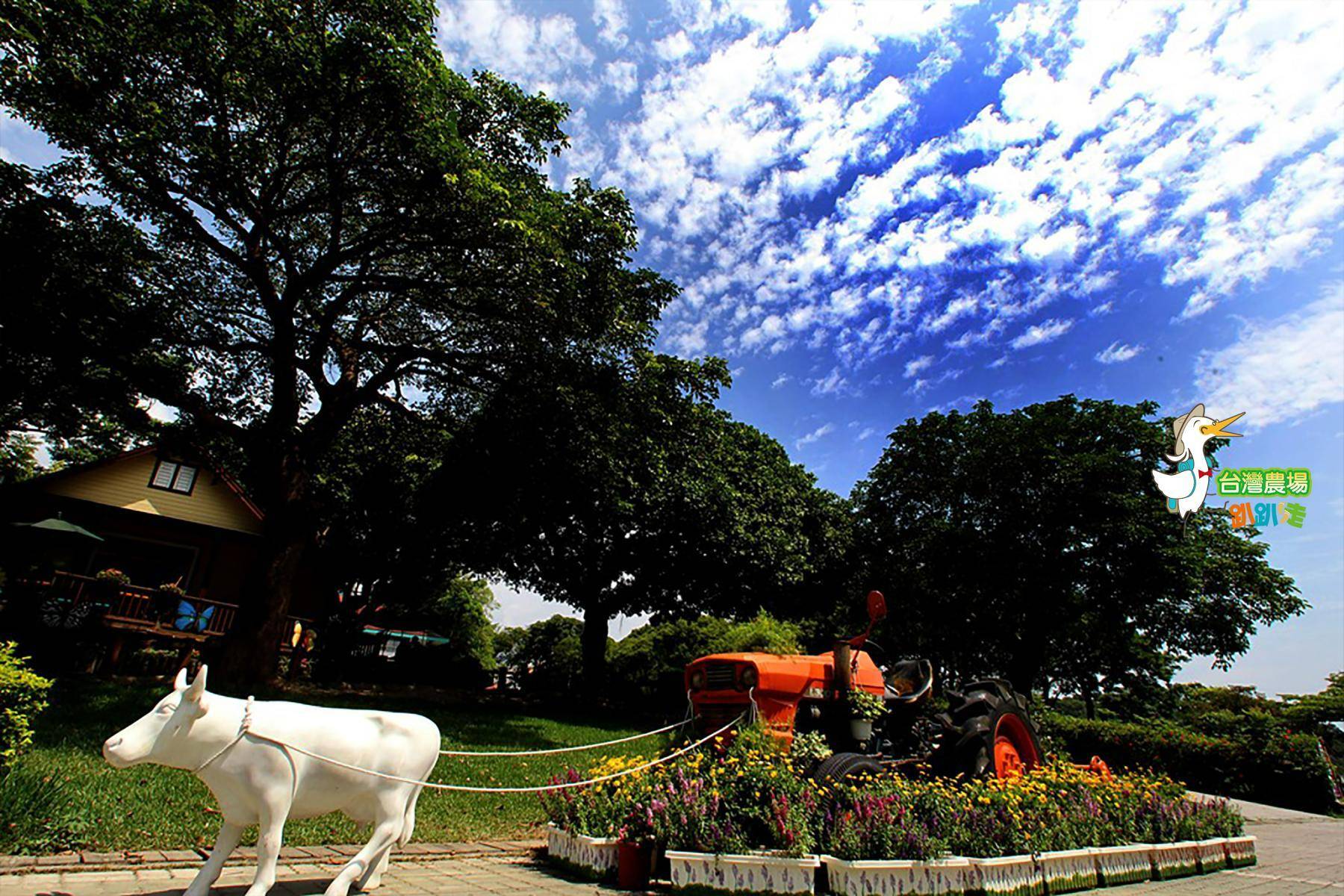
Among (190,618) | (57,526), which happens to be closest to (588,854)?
(190,618)

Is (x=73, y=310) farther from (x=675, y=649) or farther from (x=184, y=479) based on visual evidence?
(x=675, y=649)

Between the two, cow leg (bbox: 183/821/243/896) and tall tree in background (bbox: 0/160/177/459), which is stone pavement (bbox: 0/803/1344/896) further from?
tall tree in background (bbox: 0/160/177/459)

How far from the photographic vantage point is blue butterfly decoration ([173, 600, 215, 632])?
16.2 meters

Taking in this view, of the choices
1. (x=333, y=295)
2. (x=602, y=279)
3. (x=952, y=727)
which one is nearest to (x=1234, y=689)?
(x=952, y=727)

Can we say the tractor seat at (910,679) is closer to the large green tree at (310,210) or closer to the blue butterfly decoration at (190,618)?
the large green tree at (310,210)

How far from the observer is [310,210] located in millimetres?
12453

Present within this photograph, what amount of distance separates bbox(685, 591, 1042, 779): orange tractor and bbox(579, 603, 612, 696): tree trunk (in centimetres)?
1718

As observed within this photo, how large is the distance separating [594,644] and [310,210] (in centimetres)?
1729

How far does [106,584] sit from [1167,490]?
796 inches

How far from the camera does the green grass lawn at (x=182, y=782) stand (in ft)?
17.1

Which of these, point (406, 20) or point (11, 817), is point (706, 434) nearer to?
point (406, 20)

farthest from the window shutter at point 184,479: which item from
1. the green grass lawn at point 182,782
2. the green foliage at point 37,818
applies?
the green foliage at point 37,818

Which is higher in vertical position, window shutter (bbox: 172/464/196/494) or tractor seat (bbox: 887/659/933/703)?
window shutter (bbox: 172/464/196/494)

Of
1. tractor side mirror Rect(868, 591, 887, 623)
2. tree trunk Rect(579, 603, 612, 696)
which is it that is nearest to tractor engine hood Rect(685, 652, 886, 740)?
tractor side mirror Rect(868, 591, 887, 623)
